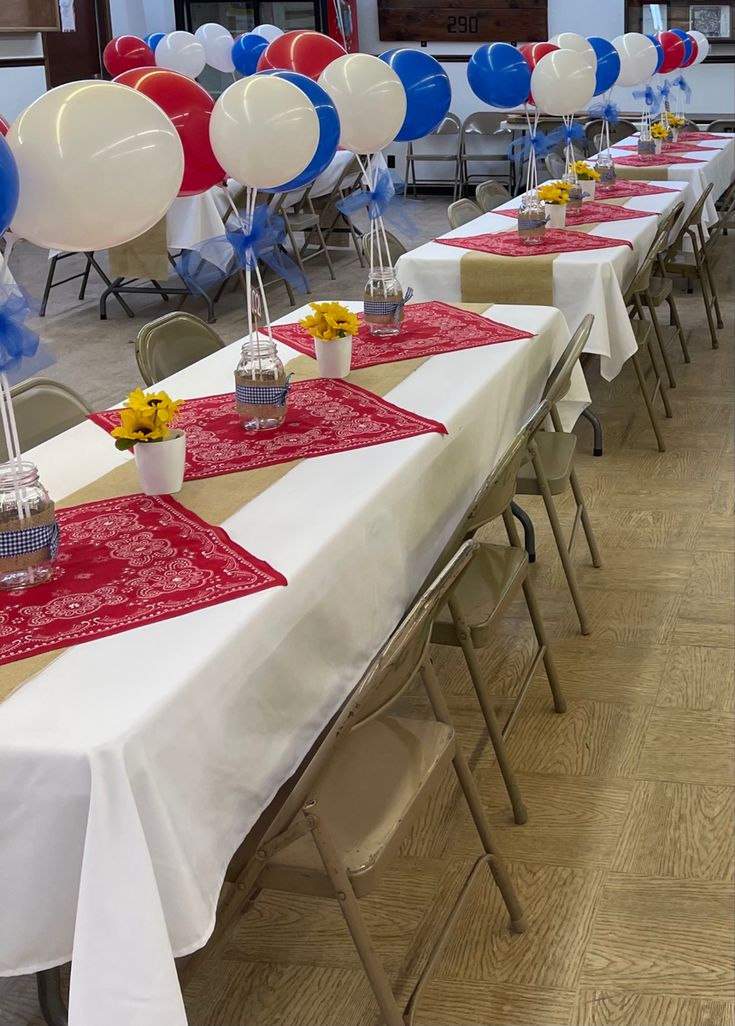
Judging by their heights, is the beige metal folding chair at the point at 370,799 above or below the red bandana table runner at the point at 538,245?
below

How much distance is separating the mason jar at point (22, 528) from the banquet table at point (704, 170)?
5435mm

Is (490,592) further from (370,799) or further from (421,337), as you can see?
(421,337)

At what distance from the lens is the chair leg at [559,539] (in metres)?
3.06

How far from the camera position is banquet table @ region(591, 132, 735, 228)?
7160mm

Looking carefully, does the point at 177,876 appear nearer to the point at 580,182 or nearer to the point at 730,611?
the point at 730,611

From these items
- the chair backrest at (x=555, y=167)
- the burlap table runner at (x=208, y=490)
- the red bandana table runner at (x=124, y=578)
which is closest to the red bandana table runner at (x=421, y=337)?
the burlap table runner at (x=208, y=490)

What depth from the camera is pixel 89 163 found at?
1804 mm

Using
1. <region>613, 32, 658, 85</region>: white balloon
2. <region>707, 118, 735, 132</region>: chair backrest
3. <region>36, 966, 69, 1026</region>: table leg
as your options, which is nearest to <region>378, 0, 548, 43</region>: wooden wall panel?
<region>707, 118, 735, 132</region>: chair backrest

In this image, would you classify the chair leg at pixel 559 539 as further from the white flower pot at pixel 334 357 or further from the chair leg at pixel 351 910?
the chair leg at pixel 351 910

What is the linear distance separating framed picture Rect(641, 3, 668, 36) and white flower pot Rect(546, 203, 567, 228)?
278 inches

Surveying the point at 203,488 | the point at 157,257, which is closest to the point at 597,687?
the point at 203,488

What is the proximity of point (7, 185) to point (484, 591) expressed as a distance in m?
1.35

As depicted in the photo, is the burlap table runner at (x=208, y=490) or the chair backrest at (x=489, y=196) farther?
the chair backrest at (x=489, y=196)

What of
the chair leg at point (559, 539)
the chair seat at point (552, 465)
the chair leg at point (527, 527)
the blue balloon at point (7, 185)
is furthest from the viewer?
the chair leg at point (527, 527)
